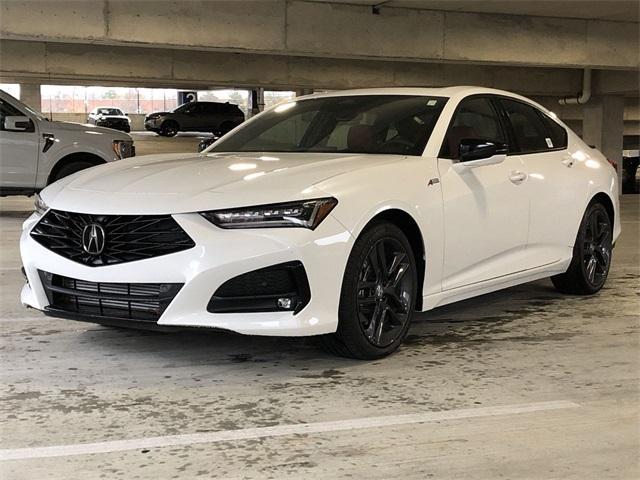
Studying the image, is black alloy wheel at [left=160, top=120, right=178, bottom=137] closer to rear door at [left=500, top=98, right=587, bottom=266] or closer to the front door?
the front door

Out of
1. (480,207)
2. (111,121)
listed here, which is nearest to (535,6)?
(480,207)

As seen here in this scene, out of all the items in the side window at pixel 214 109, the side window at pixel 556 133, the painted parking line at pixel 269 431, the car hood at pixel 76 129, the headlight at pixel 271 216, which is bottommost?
the painted parking line at pixel 269 431

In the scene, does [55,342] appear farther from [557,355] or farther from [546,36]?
[546,36]

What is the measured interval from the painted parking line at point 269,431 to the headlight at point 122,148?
899 centimetres

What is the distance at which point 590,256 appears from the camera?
6383mm

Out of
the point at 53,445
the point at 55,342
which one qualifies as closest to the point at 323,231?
the point at 53,445

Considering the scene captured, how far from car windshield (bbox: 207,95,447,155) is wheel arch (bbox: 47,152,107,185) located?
6.28m

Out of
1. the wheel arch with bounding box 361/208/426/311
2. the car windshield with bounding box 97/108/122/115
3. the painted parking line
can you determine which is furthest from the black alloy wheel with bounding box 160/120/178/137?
the painted parking line

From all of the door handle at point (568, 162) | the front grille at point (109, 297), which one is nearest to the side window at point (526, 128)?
the door handle at point (568, 162)

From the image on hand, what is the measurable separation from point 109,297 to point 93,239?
0.30 metres

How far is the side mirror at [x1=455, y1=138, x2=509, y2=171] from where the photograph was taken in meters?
4.97

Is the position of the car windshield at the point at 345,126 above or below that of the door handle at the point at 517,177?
above

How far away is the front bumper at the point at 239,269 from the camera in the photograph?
391 centimetres

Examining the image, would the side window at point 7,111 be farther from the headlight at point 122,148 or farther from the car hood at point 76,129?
the headlight at point 122,148
